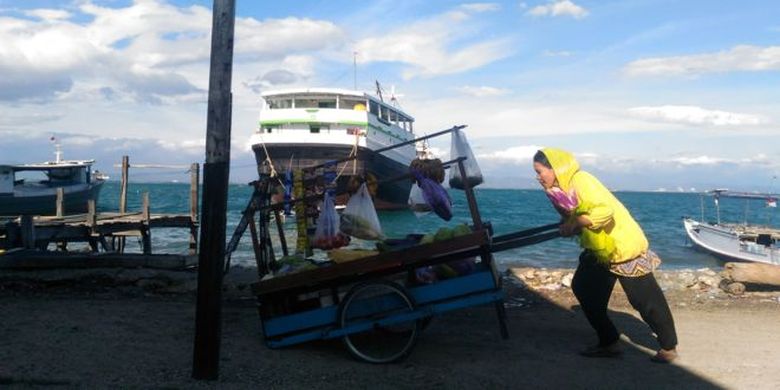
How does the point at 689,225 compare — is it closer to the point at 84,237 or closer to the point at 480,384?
the point at 84,237

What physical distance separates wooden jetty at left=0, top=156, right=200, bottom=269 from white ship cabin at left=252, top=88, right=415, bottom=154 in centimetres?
1147

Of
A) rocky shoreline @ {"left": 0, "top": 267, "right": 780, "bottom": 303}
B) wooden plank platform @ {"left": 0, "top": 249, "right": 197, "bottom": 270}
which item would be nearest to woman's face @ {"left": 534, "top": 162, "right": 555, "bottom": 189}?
rocky shoreline @ {"left": 0, "top": 267, "right": 780, "bottom": 303}

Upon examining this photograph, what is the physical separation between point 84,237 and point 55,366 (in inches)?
404

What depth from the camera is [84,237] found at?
14.4 m

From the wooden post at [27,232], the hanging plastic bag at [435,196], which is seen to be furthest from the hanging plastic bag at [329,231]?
the wooden post at [27,232]

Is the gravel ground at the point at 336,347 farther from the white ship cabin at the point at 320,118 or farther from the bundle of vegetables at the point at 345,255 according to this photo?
the white ship cabin at the point at 320,118

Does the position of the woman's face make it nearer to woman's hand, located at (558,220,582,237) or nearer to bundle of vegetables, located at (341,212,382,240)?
woman's hand, located at (558,220,582,237)

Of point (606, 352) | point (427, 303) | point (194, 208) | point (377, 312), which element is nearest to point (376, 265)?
point (377, 312)

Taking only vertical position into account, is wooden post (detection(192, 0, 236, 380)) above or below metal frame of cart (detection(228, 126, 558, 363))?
above

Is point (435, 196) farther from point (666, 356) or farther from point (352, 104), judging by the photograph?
point (352, 104)

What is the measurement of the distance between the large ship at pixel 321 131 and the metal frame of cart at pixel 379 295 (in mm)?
22299

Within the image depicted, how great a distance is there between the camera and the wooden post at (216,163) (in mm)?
4539

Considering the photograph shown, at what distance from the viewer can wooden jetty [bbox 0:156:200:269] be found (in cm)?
875

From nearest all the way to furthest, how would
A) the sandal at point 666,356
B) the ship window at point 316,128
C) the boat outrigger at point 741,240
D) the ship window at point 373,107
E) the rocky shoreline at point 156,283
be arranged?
1. the sandal at point 666,356
2. the rocky shoreline at point 156,283
3. the boat outrigger at point 741,240
4. the ship window at point 316,128
5. the ship window at point 373,107
